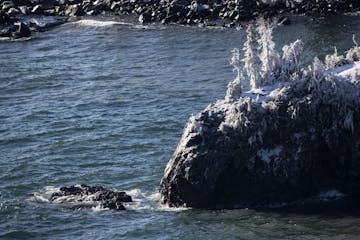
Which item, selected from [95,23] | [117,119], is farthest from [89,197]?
[95,23]

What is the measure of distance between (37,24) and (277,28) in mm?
23077

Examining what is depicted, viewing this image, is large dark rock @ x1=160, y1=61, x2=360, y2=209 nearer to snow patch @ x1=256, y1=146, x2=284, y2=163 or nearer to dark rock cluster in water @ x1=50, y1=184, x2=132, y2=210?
snow patch @ x1=256, y1=146, x2=284, y2=163

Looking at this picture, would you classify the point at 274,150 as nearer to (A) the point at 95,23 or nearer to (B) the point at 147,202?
(B) the point at 147,202

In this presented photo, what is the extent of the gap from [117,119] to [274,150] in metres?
17.1

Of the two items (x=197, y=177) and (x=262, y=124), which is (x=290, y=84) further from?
(x=197, y=177)

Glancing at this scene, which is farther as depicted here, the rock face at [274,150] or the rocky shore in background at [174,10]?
the rocky shore in background at [174,10]

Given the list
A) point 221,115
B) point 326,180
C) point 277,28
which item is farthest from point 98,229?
point 277,28

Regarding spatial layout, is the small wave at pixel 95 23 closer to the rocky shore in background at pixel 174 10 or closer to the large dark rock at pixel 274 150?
the rocky shore in background at pixel 174 10

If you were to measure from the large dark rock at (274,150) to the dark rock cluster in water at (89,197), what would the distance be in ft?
9.24

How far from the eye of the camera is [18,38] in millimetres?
72562

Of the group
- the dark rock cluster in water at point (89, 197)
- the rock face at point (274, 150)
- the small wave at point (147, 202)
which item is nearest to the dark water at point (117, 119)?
the small wave at point (147, 202)

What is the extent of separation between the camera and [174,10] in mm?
72000

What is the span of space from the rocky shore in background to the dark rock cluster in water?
114 feet

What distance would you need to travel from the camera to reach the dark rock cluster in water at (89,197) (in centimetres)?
3334
